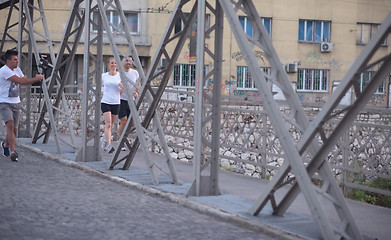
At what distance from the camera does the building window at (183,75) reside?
4225 centimetres

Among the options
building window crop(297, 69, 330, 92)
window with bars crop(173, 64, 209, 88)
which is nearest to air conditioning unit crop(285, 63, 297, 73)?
building window crop(297, 69, 330, 92)

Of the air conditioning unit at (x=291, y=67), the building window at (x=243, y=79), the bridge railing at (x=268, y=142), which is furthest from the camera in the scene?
the air conditioning unit at (x=291, y=67)

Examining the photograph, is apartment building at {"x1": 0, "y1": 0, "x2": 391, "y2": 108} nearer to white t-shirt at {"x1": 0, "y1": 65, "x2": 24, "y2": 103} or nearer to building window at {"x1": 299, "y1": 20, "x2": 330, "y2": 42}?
building window at {"x1": 299, "y1": 20, "x2": 330, "y2": 42}

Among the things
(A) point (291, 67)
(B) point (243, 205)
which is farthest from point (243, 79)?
(B) point (243, 205)

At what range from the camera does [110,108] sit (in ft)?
44.9

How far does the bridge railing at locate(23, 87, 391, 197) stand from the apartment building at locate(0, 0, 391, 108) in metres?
24.2

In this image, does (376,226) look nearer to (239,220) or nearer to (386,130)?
(239,220)

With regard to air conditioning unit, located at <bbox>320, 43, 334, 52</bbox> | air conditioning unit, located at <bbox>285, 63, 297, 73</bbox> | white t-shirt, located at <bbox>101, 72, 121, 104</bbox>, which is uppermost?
air conditioning unit, located at <bbox>320, 43, 334, 52</bbox>

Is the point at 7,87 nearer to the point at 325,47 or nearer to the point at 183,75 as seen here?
the point at 183,75

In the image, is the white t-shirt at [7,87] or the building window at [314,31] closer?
the white t-shirt at [7,87]

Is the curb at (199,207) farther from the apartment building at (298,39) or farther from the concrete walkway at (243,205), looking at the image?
the apartment building at (298,39)

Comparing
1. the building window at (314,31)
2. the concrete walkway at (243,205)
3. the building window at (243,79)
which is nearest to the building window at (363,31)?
the building window at (314,31)

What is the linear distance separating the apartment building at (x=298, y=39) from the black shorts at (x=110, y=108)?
26624mm

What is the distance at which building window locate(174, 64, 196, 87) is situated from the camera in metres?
42.2
